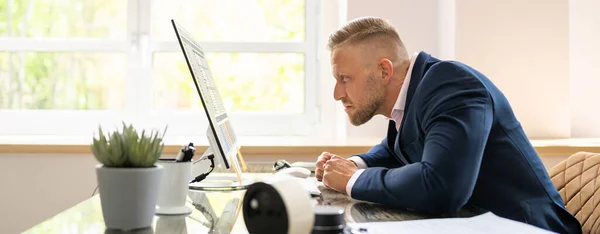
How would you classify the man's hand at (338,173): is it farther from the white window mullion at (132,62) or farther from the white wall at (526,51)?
the white window mullion at (132,62)

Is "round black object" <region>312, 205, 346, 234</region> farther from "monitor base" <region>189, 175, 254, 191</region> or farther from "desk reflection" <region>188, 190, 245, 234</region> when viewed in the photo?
"monitor base" <region>189, 175, 254, 191</region>

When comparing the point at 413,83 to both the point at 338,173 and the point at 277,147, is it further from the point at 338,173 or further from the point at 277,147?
the point at 277,147

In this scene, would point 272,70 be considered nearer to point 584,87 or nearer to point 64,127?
point 64,127

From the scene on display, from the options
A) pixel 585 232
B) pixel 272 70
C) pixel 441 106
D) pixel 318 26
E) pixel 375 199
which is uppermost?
pixel 318 26

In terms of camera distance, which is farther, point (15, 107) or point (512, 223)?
point (15, 107)

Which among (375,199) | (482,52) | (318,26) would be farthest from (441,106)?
(318,26)

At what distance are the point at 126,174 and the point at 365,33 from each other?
97cm

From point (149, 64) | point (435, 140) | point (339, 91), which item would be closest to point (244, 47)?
point (149, 64)

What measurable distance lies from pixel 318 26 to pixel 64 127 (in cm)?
128

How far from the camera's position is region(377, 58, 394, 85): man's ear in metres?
1.88

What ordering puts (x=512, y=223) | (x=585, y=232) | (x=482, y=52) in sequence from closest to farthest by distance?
(x=512, y=223) → (x=585, y=232) → (x=482, y=52)

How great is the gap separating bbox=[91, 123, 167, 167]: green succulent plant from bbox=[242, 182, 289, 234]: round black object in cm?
28

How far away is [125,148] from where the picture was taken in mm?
1085

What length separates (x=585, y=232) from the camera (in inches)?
69.9
